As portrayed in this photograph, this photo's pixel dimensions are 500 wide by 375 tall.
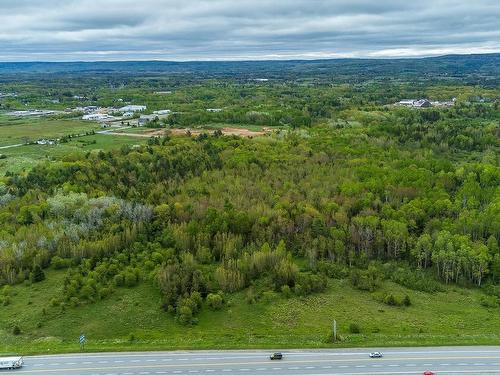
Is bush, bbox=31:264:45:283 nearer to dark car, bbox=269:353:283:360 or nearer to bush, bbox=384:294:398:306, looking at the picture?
dark car, bbox=269:353:283:360

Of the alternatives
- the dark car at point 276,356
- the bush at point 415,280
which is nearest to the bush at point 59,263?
the dark car at point 276,356

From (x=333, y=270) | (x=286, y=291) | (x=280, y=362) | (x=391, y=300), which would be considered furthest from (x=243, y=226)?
(x=280, y=362)

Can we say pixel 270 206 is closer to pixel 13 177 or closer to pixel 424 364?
pixel 424 364

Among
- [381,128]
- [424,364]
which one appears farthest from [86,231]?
[381,128]

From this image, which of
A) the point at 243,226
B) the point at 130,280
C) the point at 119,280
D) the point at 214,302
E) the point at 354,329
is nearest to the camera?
the point at 354,329

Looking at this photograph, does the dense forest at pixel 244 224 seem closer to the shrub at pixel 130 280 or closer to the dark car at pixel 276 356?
the shrub at pixel 130 280

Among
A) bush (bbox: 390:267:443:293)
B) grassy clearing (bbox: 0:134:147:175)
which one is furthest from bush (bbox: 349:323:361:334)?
grassy clearing (bbox: 0:134:147:175)

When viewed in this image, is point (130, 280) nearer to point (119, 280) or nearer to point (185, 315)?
point (119, 280)
